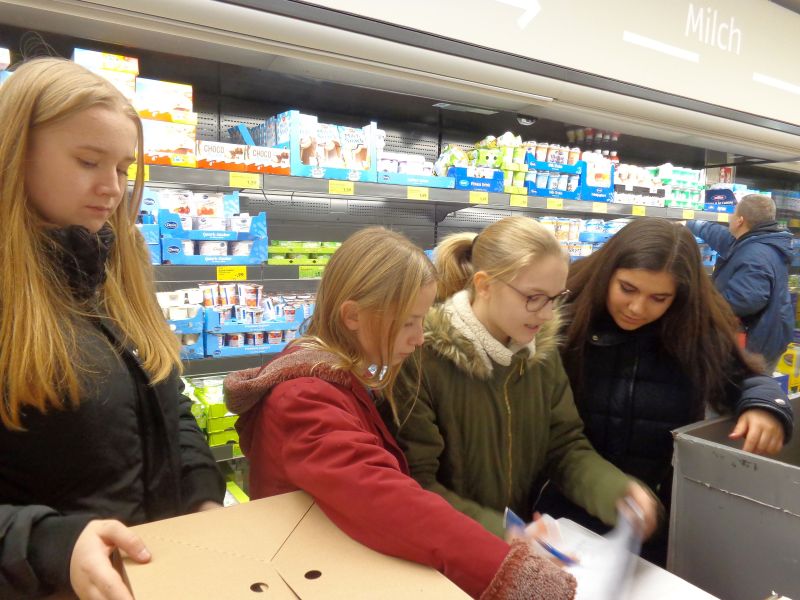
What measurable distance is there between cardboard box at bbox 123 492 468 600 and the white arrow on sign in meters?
1.80

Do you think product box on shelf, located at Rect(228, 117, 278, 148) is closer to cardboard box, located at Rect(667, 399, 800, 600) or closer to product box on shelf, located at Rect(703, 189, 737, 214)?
cardboard box, located at Rect(667, 399, 800, 600)

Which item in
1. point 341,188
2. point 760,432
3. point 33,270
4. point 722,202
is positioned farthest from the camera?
point 722,202

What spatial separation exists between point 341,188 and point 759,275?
8.91ft

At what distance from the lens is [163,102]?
196 centimetres

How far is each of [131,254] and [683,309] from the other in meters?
1.32

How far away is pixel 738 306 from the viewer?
348cm

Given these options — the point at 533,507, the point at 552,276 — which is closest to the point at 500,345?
the point at 552,276

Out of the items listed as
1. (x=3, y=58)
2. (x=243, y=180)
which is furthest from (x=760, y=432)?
(x=3, y=58)

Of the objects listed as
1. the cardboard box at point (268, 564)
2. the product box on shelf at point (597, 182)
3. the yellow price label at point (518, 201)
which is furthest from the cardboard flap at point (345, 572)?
the product box on shelf at point (597, 182)

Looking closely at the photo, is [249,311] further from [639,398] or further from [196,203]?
[639,398]

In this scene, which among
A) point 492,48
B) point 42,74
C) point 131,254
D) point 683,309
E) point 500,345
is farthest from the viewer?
point 492,48

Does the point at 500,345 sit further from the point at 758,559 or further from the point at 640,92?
the point at 640,92

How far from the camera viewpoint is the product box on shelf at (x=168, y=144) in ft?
6.17

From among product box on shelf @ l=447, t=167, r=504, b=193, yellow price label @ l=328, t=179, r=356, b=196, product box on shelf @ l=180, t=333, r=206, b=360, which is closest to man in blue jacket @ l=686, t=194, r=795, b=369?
product box on shelf @ l=447, t=167, r=504, b=193
